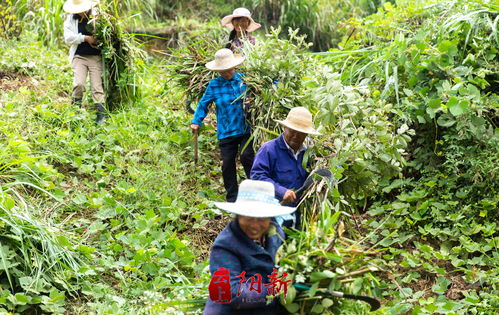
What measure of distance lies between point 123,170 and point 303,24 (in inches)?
273

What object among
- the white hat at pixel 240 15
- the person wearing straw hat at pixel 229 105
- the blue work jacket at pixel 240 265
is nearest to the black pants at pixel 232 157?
the person wearing straw hat at pixel 229 105

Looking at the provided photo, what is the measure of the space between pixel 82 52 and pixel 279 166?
335cm

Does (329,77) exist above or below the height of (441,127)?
above

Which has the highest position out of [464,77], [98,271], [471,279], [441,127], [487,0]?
[487,0]

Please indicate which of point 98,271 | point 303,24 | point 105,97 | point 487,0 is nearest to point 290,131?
point 98,271

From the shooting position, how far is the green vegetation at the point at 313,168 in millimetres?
3930

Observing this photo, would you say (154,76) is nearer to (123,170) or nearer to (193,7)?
(123,170)

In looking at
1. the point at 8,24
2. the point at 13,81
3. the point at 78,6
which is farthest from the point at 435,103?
the point at 8,24

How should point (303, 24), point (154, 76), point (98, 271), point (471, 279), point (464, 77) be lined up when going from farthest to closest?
point (303, 24), point (154, 76), point (464, 77), point (471, 279), point (98, 271)

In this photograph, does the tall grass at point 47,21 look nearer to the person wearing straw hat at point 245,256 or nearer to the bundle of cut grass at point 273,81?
the bundle of cut grass at point 273,81

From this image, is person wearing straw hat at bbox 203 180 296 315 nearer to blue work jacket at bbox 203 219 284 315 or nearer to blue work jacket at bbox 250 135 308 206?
blue work jacket at bbox 203 219 284 315

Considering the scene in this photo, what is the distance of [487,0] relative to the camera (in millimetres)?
5832

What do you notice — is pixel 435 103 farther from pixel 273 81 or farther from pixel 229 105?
pixel 229 105

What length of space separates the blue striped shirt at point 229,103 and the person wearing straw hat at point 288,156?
4.39 feet
